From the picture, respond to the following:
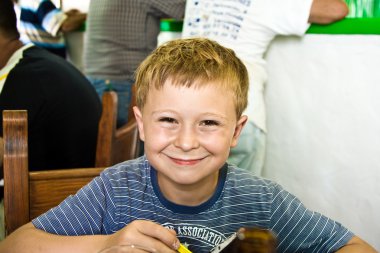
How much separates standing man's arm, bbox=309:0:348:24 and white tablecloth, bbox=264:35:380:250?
0.24ft

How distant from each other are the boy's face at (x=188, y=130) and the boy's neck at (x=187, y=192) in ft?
0.14

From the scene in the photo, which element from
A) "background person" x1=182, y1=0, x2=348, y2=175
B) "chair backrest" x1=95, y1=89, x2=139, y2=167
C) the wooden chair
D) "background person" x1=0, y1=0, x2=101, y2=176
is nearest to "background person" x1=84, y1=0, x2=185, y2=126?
"background person" x1=182, y1=0, x2=348, y2=175

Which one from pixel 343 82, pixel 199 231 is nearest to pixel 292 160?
pixel 343 82

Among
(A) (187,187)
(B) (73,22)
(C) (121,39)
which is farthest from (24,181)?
(B) (73,22)

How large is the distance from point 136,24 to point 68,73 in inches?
40.1

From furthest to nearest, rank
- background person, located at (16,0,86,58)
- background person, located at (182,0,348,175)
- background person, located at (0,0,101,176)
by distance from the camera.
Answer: background person, located at (16,0,86,58)
background person, located at (182,0,348,175)
background person, located at (0,0,101,176)

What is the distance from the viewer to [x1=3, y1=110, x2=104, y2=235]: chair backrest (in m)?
1.05

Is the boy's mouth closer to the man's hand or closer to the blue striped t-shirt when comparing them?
the blue striped t-shirt

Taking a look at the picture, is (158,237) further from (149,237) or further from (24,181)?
(24,181)

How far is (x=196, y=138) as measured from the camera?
97 cm

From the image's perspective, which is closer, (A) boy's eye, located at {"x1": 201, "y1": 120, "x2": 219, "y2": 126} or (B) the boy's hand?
(B) the boy's hand

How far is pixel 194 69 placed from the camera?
1.01m

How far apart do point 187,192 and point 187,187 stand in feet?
0.04

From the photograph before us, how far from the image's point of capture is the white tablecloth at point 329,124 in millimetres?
1750
